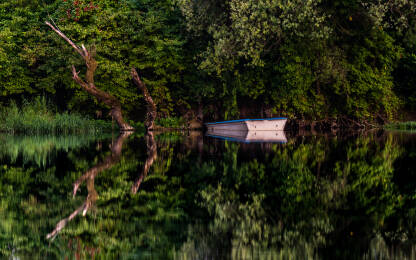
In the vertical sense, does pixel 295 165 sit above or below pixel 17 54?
below

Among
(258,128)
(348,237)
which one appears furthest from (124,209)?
(258,128)

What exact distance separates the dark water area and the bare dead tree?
17149 mm

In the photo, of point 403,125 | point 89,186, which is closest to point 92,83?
point 403,125

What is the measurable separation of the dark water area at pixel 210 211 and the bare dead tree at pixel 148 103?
17.1 meters

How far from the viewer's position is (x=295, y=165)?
7816 mm

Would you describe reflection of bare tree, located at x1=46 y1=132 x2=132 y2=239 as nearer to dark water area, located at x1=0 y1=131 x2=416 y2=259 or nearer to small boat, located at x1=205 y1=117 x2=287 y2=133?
dark water area, located at x1=0 y1=131 x2=416 y2=259

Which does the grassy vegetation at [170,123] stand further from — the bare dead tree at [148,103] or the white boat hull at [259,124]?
the white boat hull at [259,124]

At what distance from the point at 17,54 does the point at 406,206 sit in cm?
2543

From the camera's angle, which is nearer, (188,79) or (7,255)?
(7,255)

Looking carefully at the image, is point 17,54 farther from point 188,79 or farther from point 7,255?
point 7,255

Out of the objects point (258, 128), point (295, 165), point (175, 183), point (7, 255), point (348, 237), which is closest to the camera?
point (7, 255)

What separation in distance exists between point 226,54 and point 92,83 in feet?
23.4

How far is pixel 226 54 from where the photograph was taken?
21.3 metres

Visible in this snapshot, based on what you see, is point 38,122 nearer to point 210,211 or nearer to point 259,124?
point 259,124
